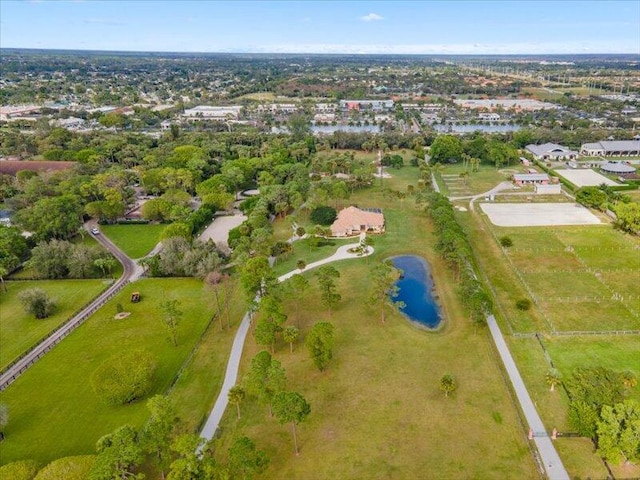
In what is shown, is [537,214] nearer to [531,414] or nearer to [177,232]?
[531,414]

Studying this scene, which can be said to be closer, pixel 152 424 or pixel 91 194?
pixel 152 424

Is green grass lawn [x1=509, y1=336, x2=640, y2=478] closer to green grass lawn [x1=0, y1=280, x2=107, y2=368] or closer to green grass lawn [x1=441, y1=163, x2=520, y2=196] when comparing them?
green grass lawn [x1=0, y1=280, x2=107, y2=368]

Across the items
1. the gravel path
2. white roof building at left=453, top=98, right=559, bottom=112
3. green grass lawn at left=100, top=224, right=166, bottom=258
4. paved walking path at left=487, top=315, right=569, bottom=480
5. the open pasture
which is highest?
white roof building at left=453, top=98, right=559, bottom=112

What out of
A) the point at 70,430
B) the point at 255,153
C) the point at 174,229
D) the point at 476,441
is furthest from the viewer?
the point at 255,153

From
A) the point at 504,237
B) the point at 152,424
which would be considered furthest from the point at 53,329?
the point at 504,237

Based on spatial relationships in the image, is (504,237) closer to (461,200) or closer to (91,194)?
(461,200)

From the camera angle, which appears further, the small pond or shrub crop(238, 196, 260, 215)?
shrub crop(238, 196, 260, 215)

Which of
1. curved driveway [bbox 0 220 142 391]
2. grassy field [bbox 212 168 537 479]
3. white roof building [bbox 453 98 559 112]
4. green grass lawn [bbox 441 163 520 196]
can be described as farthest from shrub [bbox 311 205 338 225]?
white roof building [bbox 453 98 559 112]

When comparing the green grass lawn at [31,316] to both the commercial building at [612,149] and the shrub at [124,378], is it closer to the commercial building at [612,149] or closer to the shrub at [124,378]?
the shrub at [124,378]
